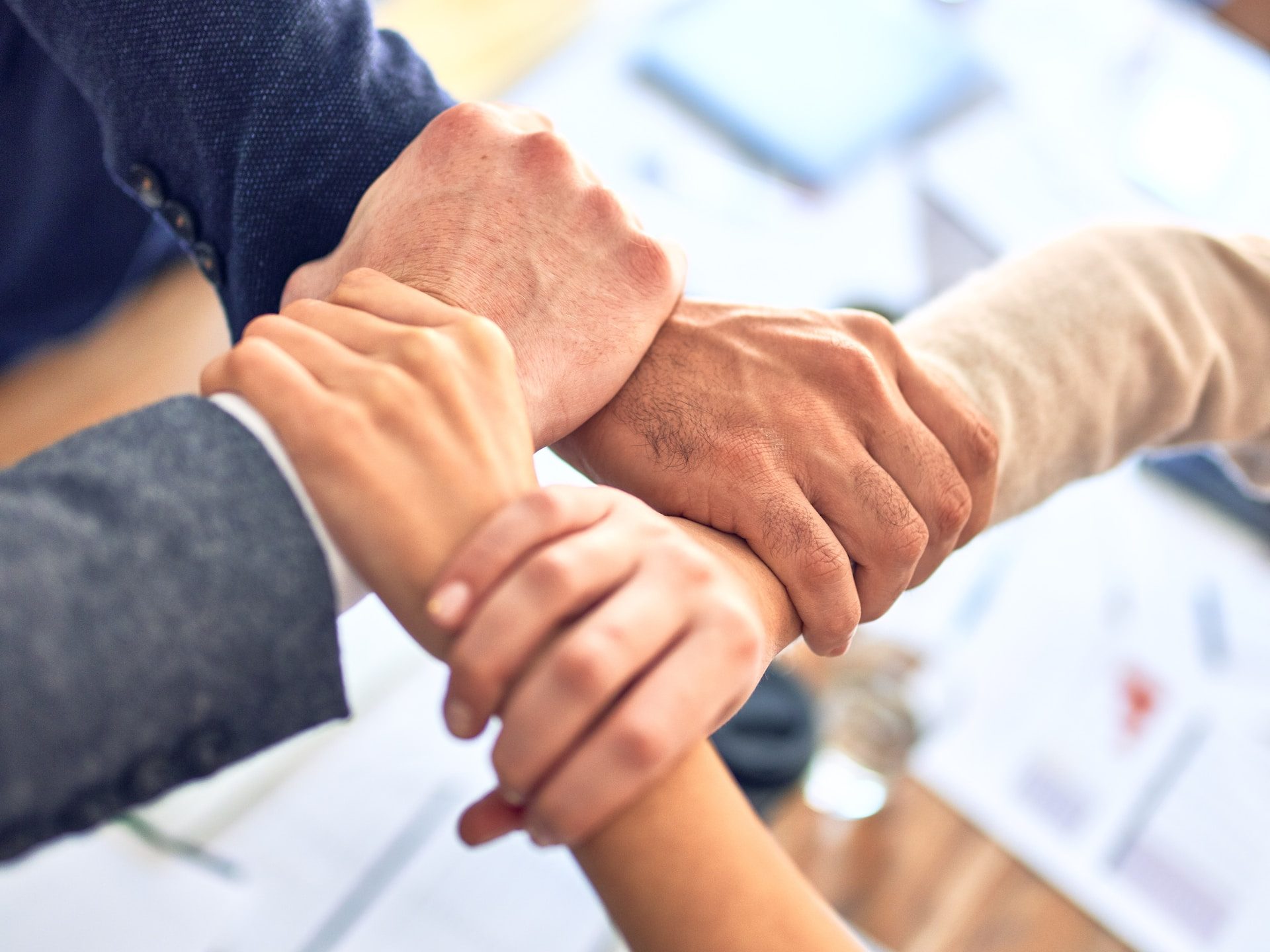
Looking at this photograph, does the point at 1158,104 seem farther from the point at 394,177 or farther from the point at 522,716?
the point at 522,716

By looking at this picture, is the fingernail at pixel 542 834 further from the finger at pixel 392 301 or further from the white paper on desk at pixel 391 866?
the white paper on desk at pixel 391 866

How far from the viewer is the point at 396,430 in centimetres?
38

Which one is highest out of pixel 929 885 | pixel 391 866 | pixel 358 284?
pixel 358 284

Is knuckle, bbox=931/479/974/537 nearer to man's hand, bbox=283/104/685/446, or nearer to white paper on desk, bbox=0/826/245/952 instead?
man's hand, bbox=283/104/685/446

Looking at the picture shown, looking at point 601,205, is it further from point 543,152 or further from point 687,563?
point 687,563

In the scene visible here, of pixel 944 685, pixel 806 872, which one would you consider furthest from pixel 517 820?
pixel 944 685

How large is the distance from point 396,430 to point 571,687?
0.12 meters

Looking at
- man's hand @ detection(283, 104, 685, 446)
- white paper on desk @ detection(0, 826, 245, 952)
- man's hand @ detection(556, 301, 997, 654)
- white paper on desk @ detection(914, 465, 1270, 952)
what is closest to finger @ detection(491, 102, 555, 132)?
man's hand @ detection(283, 104, 685, 446)

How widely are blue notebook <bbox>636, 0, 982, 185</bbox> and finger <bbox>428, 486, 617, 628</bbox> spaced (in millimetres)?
814

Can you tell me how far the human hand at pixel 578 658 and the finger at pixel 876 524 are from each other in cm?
14

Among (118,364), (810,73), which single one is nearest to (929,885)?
(810,73)

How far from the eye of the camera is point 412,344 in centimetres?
40

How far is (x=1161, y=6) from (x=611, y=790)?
1503mm

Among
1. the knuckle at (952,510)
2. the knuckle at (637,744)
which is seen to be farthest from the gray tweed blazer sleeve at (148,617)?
the knuckle at (952,510)
